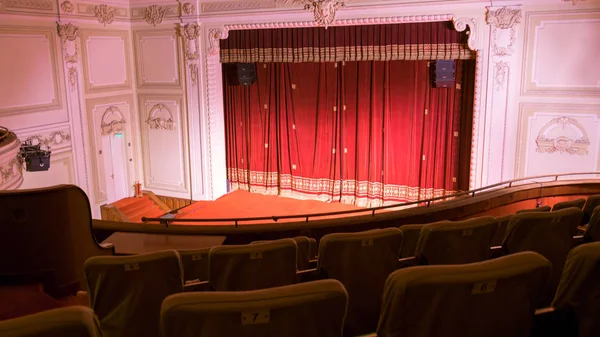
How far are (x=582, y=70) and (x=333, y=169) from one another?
4.20m

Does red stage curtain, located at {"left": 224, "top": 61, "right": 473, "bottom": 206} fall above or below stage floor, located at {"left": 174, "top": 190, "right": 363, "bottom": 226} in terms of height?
above

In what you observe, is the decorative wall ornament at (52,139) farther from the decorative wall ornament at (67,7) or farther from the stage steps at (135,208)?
the decorative wall ornament at (67,7)

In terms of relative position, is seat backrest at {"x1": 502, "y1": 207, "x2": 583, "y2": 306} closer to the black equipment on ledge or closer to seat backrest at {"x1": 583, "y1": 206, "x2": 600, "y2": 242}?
seat backrest at {"x1": 583, "y1": 206, "x2": 600, "y2": 242}

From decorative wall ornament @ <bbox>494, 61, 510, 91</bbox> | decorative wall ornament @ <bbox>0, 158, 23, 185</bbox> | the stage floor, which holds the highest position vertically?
decorative wall ornament @ <bbox>494, 61, 510, 91</bbox>

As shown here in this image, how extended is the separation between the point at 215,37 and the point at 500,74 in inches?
187

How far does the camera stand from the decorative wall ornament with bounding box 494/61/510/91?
23.4 feet

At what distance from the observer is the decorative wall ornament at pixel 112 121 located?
30.2ft

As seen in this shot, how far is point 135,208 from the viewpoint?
375 inches

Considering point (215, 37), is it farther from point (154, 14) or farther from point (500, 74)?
point (500, 74)

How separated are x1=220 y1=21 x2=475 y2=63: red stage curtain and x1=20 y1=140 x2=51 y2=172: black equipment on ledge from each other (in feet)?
11.3

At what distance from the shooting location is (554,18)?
6805 mm

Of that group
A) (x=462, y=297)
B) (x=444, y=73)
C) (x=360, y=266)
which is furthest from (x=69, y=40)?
(x=462, y=297)

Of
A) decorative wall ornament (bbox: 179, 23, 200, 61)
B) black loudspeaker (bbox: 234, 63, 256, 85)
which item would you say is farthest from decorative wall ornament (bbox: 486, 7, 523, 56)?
decorative wall ornament (bbox: 179, 23, 200, 61)

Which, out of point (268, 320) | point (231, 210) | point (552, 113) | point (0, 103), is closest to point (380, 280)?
point (268, 320)
